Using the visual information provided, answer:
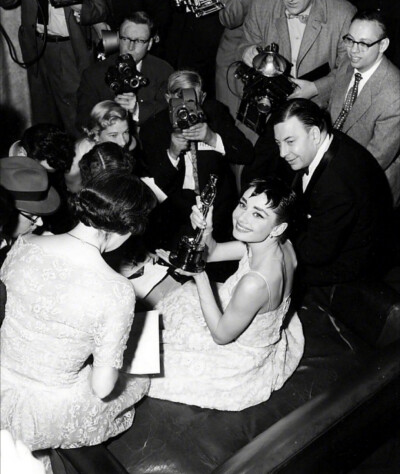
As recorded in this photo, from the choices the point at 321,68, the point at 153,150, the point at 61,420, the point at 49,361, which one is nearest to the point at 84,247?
the point at 49,361

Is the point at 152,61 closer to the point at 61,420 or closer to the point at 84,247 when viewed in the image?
the point at 84,247

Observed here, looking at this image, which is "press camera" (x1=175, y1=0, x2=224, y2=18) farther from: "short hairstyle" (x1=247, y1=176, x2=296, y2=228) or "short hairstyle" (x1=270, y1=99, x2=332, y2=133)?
"short hairstyle" (x1=247, y1=176, x2=296, y2=228)

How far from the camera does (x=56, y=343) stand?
187 cm

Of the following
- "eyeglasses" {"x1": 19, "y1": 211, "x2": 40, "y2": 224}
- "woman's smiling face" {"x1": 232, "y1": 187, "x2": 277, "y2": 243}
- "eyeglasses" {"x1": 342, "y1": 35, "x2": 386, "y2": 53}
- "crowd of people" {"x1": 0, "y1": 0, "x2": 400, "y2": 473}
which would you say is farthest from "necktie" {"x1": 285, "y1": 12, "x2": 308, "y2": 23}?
"eyeglasses" {"x1": 19, "y1": 211, "x2": 40, "y2": 224}

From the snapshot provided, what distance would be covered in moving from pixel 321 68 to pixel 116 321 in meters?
2.49

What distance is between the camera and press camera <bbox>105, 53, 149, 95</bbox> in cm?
339

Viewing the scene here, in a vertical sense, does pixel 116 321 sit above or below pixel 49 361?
above

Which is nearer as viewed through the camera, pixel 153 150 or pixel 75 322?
pixel 75 322

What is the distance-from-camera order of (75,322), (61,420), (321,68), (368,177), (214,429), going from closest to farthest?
(75,322)
(61,420)
(214,429)
(368,177)
(321,68)

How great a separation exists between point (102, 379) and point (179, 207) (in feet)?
5.42

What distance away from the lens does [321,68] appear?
360 centimetres

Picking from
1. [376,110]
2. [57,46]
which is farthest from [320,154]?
[57,46]

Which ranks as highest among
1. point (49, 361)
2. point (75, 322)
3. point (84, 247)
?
point (84, 247)

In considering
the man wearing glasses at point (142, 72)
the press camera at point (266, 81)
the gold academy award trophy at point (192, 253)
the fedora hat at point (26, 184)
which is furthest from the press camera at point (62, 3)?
the gold academy award trophy at point (192, 253)
